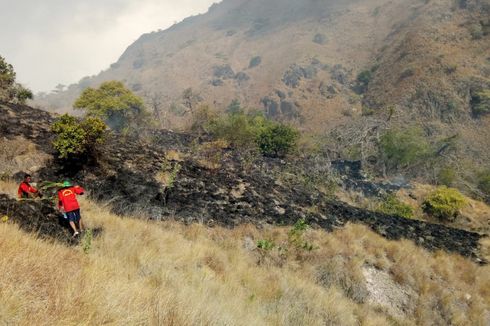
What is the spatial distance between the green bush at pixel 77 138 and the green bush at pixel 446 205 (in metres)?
21.7

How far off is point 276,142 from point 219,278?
26.8 meters

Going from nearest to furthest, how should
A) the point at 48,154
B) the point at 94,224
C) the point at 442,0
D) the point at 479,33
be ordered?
the point at 94,224, the point at 48,154, the point at 479,33, the point at 442,0

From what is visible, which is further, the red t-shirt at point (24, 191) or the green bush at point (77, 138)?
the green bush at point (77, 138)

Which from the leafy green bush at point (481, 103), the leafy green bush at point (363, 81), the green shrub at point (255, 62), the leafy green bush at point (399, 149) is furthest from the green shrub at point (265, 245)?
the green shrub at point (255, 62)

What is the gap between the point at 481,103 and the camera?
65000 millimetres

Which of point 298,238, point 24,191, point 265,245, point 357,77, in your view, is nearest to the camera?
point 24,191

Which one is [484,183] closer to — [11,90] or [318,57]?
[11,90]

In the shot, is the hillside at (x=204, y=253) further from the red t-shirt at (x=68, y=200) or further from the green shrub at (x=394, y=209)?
the green shrub at (x=394, y=209)

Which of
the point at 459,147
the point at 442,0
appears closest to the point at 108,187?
the point at 459,147

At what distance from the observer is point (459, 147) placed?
54500mm

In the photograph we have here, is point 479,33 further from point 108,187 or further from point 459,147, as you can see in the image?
point 108,187

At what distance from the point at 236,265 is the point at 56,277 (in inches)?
195

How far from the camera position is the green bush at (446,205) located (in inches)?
932

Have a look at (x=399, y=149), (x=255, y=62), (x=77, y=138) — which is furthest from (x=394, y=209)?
(x=255, y=62)
